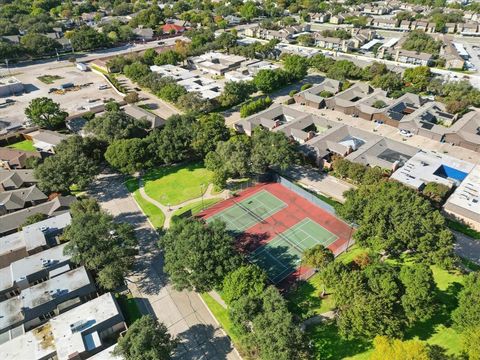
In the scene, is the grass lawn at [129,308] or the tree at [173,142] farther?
the tree at [173,142]

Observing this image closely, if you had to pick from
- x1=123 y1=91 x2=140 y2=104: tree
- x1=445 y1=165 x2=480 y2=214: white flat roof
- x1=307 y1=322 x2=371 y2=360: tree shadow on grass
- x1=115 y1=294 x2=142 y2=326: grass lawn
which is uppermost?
x1=123 y1=91 x2=140 y2=104: tree

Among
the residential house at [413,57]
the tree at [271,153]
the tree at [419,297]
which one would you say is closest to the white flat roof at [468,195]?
the tree at [419,297]

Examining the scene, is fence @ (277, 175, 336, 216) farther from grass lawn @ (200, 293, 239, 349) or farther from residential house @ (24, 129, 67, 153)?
residential house @ (24, 129, 67, 153)

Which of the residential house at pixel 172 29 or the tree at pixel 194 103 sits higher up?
the residential house at pixel 172 29

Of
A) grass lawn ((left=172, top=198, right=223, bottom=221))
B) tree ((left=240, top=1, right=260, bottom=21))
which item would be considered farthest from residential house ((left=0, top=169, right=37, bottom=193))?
tree ((left=240, top=1, right=260, bottom=21))

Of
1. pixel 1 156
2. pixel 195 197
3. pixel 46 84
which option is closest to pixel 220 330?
pixel 195 197

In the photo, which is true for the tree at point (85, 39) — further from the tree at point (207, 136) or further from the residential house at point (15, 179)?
the tree at point (207, 136)

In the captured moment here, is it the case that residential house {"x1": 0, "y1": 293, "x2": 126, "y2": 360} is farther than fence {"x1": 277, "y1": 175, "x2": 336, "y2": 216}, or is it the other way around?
fence {"x1": 277, "y1": 175, "x2": 336, "y2": 216}
